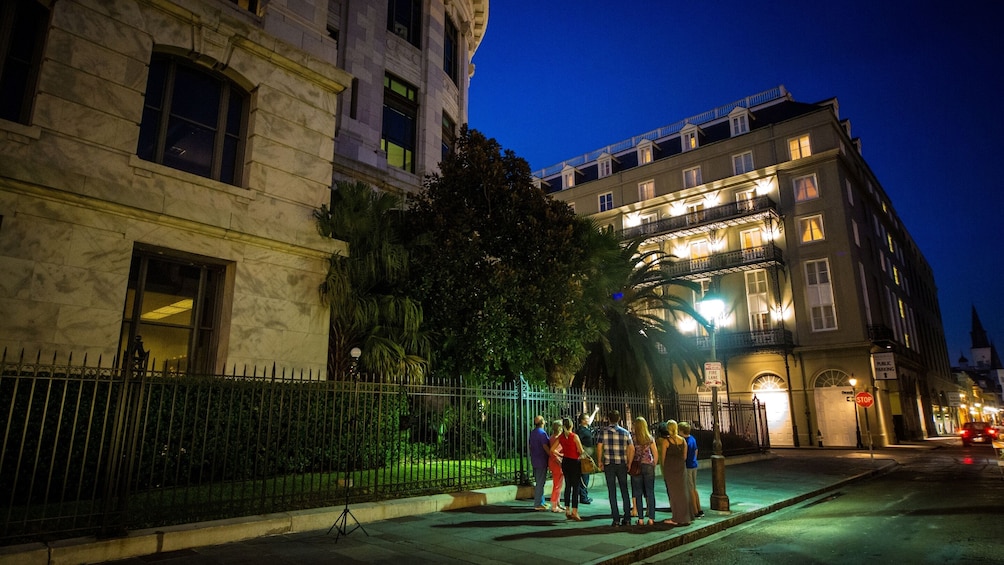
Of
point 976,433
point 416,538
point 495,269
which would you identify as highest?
point 495,269

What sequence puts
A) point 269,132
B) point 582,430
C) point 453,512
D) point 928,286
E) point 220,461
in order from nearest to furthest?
point 220,461, point 453,512, point 269,132, point 582,430, point 928,286

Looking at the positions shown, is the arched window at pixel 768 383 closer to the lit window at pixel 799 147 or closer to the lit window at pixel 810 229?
the lit window at pixel 810 229

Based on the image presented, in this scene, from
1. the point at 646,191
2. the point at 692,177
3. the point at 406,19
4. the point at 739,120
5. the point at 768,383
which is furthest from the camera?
the point at 646,191

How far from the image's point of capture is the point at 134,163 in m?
10.1

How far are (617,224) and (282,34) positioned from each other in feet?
109

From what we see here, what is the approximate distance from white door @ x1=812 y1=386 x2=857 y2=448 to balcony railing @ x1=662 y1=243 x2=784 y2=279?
8.01 metres

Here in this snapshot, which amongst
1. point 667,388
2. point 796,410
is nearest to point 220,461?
point 667,388

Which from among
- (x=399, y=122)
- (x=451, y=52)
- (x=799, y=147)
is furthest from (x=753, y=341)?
(x=399, y=122)

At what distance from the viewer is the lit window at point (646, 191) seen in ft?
138

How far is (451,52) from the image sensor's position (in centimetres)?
2433

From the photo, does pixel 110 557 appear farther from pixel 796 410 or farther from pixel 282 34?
pixel 796 410

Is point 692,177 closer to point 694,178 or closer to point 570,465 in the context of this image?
point 694,178

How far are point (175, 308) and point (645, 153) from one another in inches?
1511

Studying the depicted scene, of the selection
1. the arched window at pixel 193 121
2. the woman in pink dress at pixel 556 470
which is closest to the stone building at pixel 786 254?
the arched window at pixel 193 121
